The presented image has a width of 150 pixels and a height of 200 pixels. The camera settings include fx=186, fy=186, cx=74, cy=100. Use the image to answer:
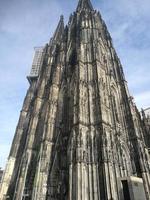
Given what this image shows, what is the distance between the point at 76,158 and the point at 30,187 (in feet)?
21.7

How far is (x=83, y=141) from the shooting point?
1473cm

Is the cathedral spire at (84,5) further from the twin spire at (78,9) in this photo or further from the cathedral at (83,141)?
the cathedral at (83,141)

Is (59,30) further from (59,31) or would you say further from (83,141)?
(83,141)

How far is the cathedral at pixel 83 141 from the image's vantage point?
12.9m

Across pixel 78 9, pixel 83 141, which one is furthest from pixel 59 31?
pixel 83 141

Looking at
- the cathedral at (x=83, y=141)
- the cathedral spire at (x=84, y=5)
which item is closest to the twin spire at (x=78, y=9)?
the cathedral spire at (x=84, y=5)

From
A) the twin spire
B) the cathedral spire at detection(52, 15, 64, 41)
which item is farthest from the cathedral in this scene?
the cathedral spire at detection(52, 15, 64, 41)

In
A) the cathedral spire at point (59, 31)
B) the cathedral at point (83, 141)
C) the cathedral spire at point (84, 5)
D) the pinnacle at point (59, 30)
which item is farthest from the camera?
the pinnacle at point (59, 30)

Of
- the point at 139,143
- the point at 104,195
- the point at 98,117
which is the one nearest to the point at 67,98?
the point at 98,117

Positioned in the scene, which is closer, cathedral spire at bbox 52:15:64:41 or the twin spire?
the twin spire

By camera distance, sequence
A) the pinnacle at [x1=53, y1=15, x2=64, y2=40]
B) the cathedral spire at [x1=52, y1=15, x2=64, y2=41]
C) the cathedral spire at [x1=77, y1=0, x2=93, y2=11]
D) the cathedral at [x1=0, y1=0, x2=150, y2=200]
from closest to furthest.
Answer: the cathedral at [x1=0, y1=0, x2=150, y2=200]
the cathedral spire at [x1=77, y1=0, x2=93, y2=11]
the cathedral spire at [x1=52, y1=15, x2=64, y2=41]
the pinnacle at [x1=53, y1=15, x2=64, y2=40]

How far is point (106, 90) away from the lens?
20.2m

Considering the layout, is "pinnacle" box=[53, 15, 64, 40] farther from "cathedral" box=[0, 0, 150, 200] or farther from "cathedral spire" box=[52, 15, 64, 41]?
"cathedral" box=[0, 0, 150, 200]

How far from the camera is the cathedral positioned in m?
12.9
